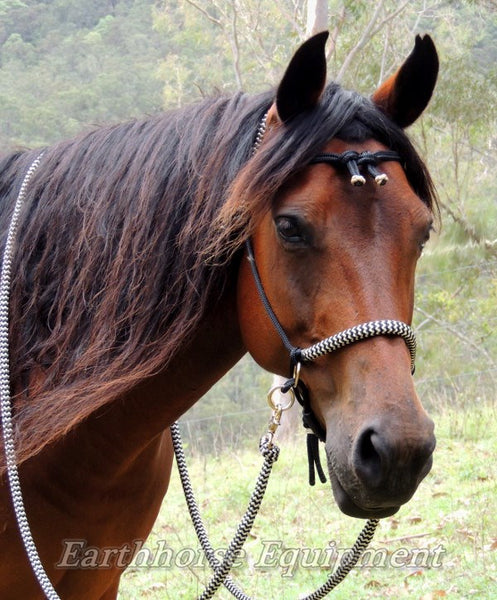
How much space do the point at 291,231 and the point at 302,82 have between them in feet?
1.55

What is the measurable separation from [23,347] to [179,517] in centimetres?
477

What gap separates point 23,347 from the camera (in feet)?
8.52

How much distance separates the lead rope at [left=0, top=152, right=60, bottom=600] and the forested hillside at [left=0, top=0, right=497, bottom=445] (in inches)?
325

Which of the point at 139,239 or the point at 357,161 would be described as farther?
the point at 139,239

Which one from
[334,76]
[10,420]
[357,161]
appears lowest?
[334,76]

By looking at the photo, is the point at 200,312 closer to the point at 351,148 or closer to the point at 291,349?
the point at 291,349

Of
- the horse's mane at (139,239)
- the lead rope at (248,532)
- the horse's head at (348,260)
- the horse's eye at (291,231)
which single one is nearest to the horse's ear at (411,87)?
the horse's head at (348,260)

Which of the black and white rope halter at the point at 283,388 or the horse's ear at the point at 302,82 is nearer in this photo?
the black and white rope halter at the point at 283,388

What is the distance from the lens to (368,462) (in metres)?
1.88

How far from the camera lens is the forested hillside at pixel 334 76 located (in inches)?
591

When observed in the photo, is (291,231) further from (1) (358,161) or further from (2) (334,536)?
(2) (334,536)

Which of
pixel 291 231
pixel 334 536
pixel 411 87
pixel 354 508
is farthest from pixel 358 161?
pixel 334 536

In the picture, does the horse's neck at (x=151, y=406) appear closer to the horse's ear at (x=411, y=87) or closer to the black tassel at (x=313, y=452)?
the black tassel at (x=313, y=452)

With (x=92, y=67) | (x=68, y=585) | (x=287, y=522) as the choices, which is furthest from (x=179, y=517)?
(x=92, y=67)
